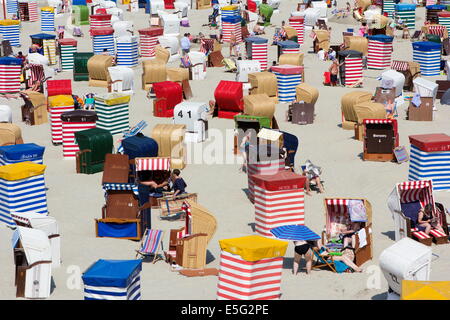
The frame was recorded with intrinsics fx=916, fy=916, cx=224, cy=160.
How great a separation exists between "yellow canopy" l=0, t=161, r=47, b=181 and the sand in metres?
1.17

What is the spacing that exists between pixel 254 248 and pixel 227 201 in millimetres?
7507

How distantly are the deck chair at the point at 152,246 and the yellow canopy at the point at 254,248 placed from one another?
2911 millimetres

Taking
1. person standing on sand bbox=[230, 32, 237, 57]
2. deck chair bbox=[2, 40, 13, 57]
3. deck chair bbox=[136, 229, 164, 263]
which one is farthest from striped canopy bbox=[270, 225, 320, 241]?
deck chair bbox=[2, 40, 13, 57]

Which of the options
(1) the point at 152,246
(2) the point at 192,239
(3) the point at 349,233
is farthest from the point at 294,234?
(1) the point at 152,246

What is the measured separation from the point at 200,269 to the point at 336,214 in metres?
3.38

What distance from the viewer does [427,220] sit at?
18.9 m

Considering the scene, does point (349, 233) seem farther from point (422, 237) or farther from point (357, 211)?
point (422, 237)

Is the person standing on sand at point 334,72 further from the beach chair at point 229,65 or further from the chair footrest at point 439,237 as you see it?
the chair footrest at point 439,237

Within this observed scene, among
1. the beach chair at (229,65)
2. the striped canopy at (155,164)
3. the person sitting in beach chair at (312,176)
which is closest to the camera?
the striped canopy at (155,164)

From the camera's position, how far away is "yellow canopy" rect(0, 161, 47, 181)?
65.9ft

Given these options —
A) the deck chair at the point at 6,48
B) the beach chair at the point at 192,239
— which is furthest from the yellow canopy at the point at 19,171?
the deck chair at the point at 6,48

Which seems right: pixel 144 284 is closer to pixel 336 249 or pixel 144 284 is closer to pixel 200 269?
pixel 200 269

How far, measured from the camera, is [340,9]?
54.8m

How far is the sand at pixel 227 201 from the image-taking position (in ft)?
53.6
